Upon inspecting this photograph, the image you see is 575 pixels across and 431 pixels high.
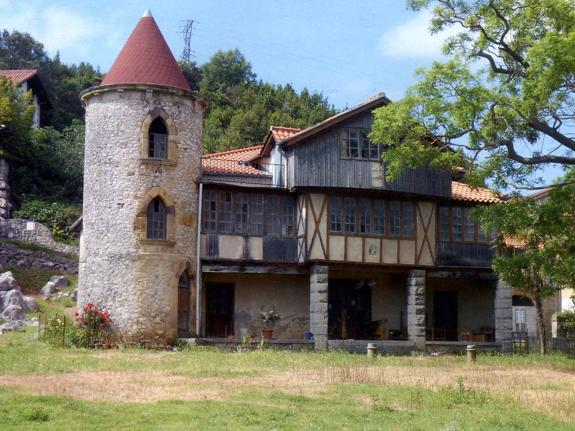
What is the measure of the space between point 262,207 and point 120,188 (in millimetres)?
4747

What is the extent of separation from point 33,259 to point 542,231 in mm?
24920

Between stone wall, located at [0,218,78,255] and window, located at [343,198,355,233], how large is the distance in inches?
691

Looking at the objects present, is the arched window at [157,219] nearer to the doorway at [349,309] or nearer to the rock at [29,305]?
the doorway at [349,309]

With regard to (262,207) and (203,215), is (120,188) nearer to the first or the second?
(203,215)

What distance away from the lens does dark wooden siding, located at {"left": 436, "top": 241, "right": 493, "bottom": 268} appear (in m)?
29.8

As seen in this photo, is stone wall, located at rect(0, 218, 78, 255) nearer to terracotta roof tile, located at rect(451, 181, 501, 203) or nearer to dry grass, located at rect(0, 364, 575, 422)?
terracotta roof tile, located at rect(451, 181, 501, 203)

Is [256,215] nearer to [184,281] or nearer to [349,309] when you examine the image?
[184,281]

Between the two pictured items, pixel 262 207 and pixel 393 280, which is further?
pixel 393 280

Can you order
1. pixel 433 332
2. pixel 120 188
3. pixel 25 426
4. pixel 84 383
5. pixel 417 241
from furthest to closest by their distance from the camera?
pixel 433 332 → pixel 417 241 → pixel 120 188 → pixel 84 383 → pixel 25 426

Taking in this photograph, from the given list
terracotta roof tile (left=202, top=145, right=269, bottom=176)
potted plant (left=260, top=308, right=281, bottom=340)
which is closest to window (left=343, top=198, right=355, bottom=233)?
terracotta roof tile (left=202, top=145, right=269, bottom=176)

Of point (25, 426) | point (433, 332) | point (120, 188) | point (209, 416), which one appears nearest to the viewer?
point (25, 426)

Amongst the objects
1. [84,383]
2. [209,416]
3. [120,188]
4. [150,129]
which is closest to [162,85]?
[150,129]

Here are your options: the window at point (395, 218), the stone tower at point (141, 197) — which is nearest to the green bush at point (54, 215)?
the stone tower at point (141, 197)

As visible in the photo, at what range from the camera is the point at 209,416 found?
517 inches
